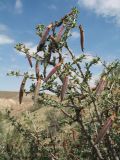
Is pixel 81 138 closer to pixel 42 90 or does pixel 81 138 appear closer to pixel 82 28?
pixel 42 90

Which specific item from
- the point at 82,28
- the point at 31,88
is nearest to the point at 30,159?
the point at 31,88

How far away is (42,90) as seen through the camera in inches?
365

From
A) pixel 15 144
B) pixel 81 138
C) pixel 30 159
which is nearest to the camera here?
pixel 81 138

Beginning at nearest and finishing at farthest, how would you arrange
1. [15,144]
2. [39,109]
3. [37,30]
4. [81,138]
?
1. [37,30]
2. [81,138]
3. [15,144]
4. [39,109]

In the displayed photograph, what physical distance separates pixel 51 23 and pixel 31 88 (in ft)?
8.31

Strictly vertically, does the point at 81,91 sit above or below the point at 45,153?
above

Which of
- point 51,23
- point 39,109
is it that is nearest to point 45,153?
point 51,23

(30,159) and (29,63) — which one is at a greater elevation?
(29,63)

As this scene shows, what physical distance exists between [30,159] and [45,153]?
2690 mm

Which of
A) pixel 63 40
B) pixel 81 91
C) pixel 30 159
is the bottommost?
pixel 30 159

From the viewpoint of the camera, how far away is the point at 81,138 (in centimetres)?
1283

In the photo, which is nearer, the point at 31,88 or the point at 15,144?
the point at 31,88

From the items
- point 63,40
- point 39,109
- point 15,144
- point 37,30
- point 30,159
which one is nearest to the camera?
point 63,40

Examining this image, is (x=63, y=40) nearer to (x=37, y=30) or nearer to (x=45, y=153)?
(x=37, y=30)
